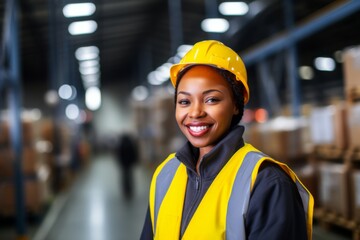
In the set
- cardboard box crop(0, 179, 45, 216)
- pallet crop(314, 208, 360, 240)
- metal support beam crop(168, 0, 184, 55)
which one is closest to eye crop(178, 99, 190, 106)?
pallet crop(314, 208, 360, 240)

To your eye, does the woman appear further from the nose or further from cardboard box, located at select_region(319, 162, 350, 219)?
cardboard box, located at select_region(319, 162, 350, 219)

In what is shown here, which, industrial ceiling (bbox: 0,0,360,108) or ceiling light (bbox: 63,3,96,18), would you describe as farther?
ceiling light (bbox: 63,3,96,18)

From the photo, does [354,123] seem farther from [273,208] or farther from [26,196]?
[26,196]

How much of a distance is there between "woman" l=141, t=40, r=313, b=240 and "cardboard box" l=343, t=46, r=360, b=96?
13.0ft

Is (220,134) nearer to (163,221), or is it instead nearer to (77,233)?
(163,221)

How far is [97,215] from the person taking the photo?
26.4ft

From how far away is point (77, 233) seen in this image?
A: 21.8 feet

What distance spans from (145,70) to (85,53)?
189 inches

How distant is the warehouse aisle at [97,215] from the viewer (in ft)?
21.5

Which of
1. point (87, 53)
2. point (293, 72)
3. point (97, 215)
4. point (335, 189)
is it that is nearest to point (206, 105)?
point (335, 189)

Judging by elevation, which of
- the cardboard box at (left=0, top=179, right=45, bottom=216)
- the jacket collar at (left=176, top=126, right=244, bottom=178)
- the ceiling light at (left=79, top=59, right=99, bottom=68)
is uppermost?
the ceiling light at (left=79, top=59, right=99, bottom=68)

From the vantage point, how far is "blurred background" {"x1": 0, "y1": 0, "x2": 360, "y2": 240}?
19.4 ft

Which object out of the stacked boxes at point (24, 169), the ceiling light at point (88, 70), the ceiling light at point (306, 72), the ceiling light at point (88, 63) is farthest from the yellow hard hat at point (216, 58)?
the ceiling light at point (88, 70)

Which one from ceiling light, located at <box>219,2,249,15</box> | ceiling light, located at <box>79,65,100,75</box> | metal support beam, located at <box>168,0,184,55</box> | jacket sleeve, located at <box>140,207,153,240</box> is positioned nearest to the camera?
jacket sleeve, located at <box>140,207,153,240</box>
